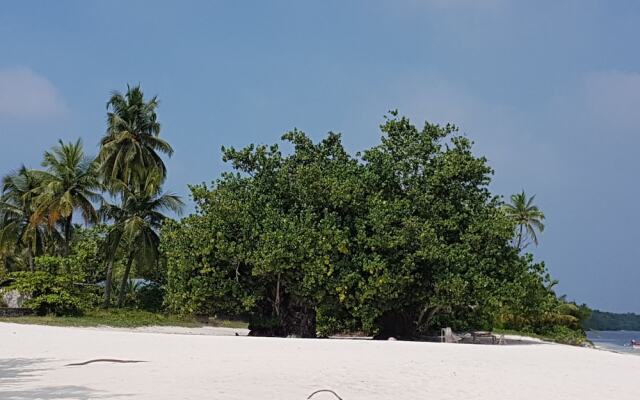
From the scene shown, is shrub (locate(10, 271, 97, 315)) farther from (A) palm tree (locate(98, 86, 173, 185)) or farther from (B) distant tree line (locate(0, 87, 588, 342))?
(A) palm tree (locate(98, 86, 173, 185))

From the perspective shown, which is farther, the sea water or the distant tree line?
the sea water

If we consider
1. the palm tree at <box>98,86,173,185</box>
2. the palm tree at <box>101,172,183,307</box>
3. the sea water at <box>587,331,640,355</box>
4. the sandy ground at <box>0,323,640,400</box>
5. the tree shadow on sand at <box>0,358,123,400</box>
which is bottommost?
the tree shadow on sand at <box>0,358,123,400</box>

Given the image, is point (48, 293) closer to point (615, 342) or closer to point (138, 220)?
point (138, 220)

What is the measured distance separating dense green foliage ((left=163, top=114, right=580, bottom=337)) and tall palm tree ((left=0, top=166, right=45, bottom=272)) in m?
15.1

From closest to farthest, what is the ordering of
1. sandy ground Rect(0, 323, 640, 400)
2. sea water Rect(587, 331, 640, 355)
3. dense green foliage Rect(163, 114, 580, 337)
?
1. sandy ground Rect(0, 323, 640, 400)
2. dense green foliage Rect(163, 114, 580, 337)
3. sea water Rect(587, 331, 640, 355)

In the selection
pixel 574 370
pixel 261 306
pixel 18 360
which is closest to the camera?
pixel 18 360

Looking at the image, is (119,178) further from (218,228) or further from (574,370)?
(574,370)

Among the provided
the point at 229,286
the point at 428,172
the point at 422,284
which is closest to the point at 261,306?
the point at 229,286

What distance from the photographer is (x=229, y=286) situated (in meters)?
24.4

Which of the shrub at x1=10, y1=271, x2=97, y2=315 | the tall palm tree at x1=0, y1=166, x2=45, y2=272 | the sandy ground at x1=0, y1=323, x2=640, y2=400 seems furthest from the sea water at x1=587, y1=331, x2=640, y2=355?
the tall palm tree at x1=0, y1=166, x2=45, y2=272

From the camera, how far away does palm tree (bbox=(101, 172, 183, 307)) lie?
118 feet

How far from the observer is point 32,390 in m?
8.73

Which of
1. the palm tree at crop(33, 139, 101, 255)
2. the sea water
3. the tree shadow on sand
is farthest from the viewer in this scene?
the sea water

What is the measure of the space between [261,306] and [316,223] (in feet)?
14.0
